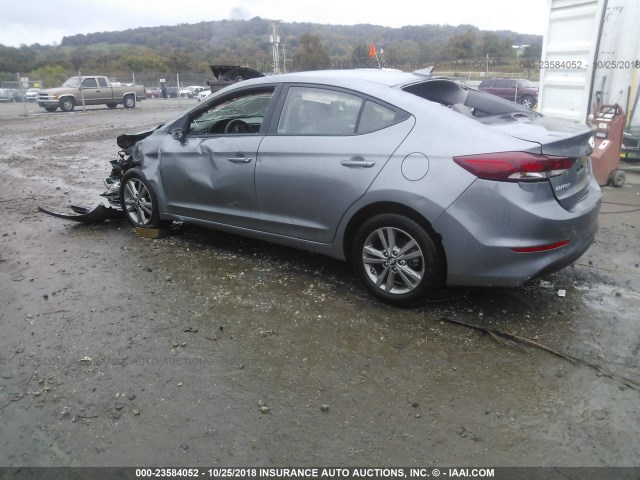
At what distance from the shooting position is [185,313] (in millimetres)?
3793

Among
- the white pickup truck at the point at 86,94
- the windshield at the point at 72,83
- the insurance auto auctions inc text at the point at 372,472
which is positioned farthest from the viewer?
the windshield at the point at 72,83

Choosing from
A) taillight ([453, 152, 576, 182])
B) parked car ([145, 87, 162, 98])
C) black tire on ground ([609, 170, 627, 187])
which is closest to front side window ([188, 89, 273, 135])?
taillight ([453, 152, 576, 182])

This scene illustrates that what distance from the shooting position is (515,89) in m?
21.0

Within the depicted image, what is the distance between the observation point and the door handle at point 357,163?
144 inches

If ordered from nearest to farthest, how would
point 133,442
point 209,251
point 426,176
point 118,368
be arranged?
point 133,442
point 118,368
point 426,176
point 209,251

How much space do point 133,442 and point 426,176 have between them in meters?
2.31

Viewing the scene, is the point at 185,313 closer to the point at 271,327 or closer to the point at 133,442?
the point at 271,327

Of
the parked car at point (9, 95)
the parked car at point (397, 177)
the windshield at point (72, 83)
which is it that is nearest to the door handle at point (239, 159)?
the parked car at point (397, 177)

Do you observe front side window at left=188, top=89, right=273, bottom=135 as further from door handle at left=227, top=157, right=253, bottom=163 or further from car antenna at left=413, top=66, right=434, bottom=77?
car antenna at left=413, top=66, right=434, bottom=77

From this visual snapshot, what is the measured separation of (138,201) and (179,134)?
97 cm

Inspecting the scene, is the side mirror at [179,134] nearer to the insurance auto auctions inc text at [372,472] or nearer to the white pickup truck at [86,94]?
the insurance auto auctions inc text at [372,472]

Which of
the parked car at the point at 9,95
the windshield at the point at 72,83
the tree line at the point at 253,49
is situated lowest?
the parked car at the point at 9,95

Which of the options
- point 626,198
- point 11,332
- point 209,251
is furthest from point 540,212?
point 626,198

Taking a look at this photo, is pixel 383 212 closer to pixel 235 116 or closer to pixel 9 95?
pixel 235 116
